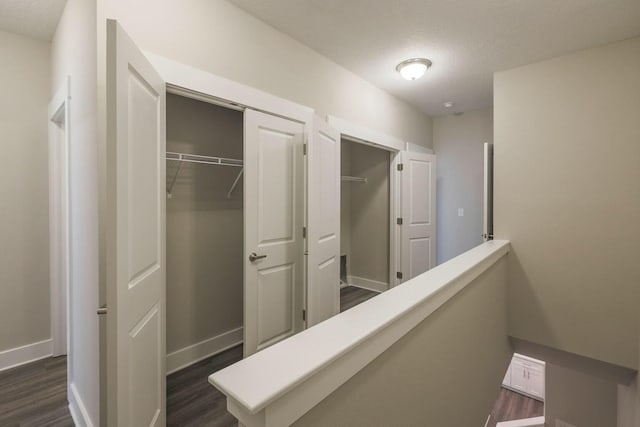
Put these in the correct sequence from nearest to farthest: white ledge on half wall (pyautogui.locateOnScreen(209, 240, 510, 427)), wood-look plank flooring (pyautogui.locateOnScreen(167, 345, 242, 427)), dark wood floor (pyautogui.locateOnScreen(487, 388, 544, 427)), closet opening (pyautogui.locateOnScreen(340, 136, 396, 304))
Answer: white ledge on half wall (pyautogui.locateOnScreen(209, 240, 510, 427))
wood-look plank flooring (pyautogui.locateOnScreen(167, 345, 242, 427))
closet opening (pyautogui.locateOnScreen(340, 136, 396, 304))
dark wood floor (pyautogui.locateOnScreen(487, 388, 544, 427))

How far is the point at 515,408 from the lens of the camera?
5070mm

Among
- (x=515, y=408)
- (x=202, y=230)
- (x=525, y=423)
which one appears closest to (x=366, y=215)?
(x=202, y=230)

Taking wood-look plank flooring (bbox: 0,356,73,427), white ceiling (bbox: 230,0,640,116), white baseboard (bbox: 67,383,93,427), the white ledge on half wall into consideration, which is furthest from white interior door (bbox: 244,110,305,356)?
wood-look plank flooring (bbox: 0,356,73,427)

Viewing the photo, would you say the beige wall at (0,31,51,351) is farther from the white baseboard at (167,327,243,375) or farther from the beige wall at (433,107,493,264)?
the beige wall at (433,107,493,264)

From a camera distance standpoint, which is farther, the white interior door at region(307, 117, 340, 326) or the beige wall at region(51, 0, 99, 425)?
the white interior door at region(307, 117, 340, 326)

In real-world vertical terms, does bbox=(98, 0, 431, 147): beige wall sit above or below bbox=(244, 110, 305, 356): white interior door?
above

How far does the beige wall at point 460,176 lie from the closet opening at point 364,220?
3.06 ft

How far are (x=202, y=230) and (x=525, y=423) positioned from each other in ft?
18.9

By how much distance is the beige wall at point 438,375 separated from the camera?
908mm

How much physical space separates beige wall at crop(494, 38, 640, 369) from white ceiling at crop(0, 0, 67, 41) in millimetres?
3801

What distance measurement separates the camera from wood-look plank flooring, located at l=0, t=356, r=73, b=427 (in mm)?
1811

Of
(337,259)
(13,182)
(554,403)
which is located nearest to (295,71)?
(337,259)

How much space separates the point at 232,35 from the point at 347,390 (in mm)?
2139

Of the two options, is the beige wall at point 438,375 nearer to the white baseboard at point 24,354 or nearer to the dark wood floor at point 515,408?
the white baseboard at point 24,354
